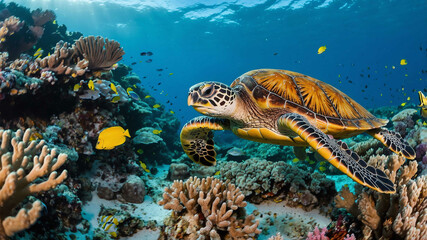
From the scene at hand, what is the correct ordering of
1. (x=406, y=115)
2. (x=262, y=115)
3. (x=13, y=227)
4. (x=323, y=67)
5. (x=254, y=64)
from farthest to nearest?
(x=323, y=67), (x=254, y=64), (x=406, y=115), (x=262, y=115), (x=13, y=227)

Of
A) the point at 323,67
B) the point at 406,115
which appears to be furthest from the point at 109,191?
the point at 323,67

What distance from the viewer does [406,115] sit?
8383 mm

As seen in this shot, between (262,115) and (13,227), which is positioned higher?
(13,227)

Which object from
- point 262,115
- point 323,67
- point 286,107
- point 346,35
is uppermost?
point 286,107

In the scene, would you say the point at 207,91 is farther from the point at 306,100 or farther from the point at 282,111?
the point at 306,100

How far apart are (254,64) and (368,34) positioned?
33.0 meters

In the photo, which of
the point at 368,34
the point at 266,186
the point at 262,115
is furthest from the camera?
the point at 368,34

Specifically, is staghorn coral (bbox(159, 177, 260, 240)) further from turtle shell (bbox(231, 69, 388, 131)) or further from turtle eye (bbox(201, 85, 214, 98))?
turtle shell (bbox(231, 69, 388, 131))

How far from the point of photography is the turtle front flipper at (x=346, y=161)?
7.14 ft

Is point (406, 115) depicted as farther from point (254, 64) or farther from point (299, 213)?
point (254, 64)

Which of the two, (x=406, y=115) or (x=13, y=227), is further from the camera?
(x=406, y=115)

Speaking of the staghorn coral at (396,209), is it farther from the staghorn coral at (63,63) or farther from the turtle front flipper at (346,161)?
the staghorn coral at (63,63)

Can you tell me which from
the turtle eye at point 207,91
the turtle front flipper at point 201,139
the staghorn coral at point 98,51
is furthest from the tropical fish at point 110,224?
the staghorn coral at point 98,51

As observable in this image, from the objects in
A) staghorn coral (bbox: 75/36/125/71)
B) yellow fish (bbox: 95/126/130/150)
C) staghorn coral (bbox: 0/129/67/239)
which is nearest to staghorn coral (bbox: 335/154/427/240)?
staghorn coral (bbox: 0/129/67/239)
